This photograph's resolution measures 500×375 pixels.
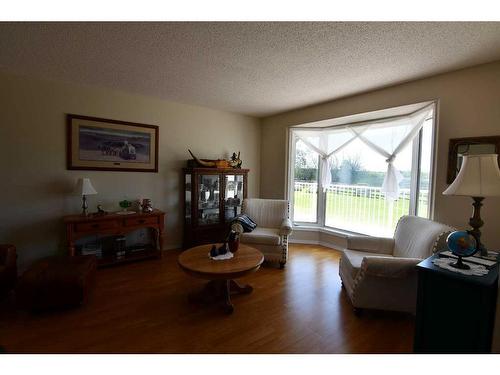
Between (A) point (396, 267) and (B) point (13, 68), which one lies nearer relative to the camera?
(A) point (396, 267)

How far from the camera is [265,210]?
144 inches

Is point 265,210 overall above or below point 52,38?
below

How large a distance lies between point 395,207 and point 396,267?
1.83 m

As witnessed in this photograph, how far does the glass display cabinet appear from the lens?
142 inches

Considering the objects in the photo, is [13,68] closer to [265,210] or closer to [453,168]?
[265,210]

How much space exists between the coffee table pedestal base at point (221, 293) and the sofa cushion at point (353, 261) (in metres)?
0.98

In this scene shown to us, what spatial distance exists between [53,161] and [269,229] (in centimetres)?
288

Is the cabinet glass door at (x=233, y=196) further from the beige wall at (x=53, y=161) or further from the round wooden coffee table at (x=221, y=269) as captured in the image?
the round wooden coffee table at (x=221, y=269)

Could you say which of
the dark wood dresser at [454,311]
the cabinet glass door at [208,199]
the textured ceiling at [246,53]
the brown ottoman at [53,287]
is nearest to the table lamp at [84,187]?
the brown ottoman at [53,287]

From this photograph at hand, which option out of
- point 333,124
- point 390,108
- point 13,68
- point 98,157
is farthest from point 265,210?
point 13,68

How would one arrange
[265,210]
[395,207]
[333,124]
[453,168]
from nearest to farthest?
[453,168] → [395,207] → [265,210] → [333,124]

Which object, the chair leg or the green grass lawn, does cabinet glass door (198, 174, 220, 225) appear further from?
the chair leg

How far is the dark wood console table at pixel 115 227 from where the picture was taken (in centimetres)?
270

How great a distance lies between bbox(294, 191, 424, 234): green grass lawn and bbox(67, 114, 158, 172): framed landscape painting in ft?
8.53
